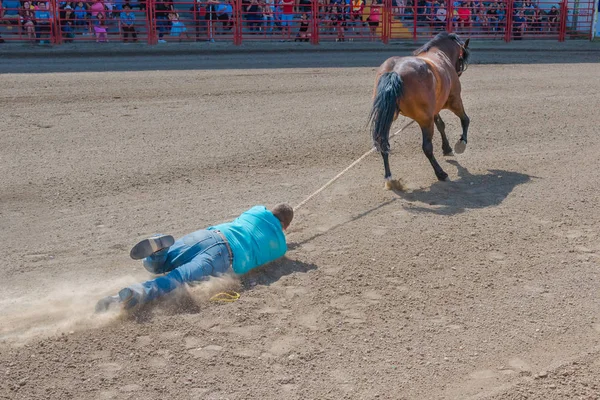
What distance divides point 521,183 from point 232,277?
4.31 m

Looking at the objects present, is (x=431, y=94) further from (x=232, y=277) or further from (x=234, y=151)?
(x=232, y=277)

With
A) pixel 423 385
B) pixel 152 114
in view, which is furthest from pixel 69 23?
→ pixel 423 385

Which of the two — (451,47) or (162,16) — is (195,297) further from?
(162,16)

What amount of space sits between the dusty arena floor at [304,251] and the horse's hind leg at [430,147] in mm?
216

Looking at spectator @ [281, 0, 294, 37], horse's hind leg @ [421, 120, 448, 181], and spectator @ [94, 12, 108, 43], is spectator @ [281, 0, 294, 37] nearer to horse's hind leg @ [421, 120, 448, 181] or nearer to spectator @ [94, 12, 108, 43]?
spectator @ [94, 12, 108, 43]

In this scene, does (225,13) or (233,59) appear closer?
(233,59)

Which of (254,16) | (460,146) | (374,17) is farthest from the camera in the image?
(374,17)

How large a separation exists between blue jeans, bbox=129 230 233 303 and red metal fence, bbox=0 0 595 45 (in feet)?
46.5

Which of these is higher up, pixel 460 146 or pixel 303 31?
pixel 303 31

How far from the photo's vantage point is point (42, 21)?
703 inches

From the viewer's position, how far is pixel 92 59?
16.6 metres

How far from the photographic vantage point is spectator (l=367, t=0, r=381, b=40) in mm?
21297

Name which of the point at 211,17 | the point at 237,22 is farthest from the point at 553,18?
the point at 211,17

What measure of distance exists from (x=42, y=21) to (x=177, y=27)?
353cm
